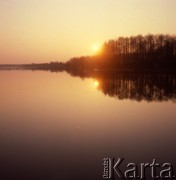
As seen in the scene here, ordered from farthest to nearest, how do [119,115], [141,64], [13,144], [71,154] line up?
[141,64] → [119,115] → [13,144] → [71,154]

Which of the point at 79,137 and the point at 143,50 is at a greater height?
the point at 143,50

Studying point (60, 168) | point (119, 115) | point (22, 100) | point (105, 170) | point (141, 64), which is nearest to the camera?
point (105, 170)

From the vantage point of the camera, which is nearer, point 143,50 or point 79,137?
point 79,137

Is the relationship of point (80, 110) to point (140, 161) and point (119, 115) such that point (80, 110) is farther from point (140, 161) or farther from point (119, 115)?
point (140, 161)

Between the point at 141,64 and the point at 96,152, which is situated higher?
the point at 141,64

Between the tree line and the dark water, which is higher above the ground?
the tree line

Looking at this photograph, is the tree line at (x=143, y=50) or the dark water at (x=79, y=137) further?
the tree line at (x=143, y=50)

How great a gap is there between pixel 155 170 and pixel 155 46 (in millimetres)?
75323

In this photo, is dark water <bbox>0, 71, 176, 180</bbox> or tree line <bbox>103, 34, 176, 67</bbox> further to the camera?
tree line <bbox>103, 34, 176, 67</bbox>

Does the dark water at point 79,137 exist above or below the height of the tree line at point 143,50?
below

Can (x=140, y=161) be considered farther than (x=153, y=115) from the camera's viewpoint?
No

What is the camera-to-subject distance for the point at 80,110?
55.3 ft

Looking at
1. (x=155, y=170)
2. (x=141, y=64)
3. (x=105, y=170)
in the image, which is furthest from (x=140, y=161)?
(x=141, y=64)

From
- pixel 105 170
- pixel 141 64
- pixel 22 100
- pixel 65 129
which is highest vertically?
pixel 141 64
